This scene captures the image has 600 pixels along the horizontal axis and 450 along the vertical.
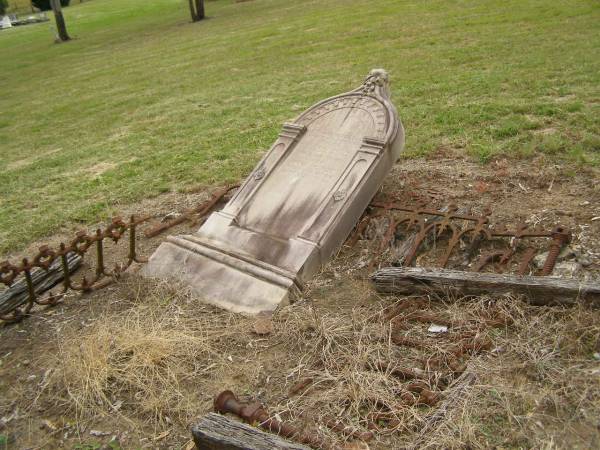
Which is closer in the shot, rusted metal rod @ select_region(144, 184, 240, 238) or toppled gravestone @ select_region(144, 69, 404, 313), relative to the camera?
toppled gravestone @ select_region(144, 69, 404, 313)

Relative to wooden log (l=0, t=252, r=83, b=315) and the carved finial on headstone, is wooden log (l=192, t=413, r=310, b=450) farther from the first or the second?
the carved finial on headstone

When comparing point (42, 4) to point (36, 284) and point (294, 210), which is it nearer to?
point (36, 284)

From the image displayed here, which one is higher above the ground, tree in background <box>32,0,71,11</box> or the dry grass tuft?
the dry grass tuft

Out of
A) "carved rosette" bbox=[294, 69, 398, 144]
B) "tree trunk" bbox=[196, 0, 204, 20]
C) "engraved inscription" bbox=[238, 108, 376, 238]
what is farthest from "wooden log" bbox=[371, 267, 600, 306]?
"tree trunk" bbox=[196, 0, 204, 20]

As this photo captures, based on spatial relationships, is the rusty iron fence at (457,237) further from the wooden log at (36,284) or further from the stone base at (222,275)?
the wooden log at (36,284)

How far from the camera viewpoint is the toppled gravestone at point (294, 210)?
4746mm

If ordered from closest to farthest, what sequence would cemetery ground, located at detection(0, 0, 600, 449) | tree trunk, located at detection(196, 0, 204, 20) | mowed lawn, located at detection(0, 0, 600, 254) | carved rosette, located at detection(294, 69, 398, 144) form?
cemetery ground, located at detection(0, 0, 600, 449) → carved rosette, located at detection(294, 69, 398, 144) → mowed lawn, located at detection(0, 0, 600, 254) → tree trunk, located at detection(196, 0, 204, 20)

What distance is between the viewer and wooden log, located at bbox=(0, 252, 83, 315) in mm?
4863

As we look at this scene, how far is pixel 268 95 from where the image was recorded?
38.0 ft

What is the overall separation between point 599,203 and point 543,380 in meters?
2.73

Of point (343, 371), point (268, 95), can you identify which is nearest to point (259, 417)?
point (343, 371)

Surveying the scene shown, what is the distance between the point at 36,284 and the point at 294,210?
7.86ft

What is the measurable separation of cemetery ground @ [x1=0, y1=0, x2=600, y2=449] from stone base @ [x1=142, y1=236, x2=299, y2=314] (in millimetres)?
141

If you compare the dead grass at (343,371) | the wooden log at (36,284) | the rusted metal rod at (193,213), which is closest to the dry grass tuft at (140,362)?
the dead grass at (343,371)
